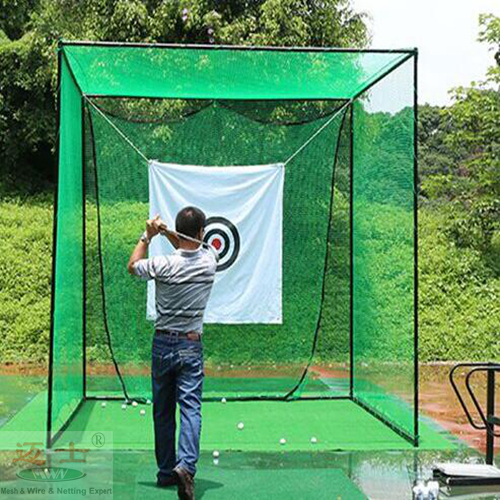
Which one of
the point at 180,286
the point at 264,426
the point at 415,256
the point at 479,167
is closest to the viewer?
the point at 180,286

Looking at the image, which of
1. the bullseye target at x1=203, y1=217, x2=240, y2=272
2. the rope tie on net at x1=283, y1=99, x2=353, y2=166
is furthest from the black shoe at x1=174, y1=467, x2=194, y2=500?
the rope tie on net at x1=283, y1=99, x2=353, y2=166

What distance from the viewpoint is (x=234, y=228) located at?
6.00 m

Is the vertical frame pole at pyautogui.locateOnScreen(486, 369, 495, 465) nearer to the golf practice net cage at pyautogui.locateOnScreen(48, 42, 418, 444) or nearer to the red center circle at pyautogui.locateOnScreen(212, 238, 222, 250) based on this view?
the golf practice net cage at pyautogui.locateOnScreen(48, 42, 418, 444)

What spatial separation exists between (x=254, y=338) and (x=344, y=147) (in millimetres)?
1501

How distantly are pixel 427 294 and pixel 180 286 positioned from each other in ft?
22.4

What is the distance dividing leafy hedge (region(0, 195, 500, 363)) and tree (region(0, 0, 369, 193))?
2277 mm

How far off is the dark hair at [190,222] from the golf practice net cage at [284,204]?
132 centimetres

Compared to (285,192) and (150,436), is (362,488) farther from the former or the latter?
(285,192)

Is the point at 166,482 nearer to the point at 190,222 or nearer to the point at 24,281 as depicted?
the point at 190,222

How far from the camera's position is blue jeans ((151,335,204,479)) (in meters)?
3.70

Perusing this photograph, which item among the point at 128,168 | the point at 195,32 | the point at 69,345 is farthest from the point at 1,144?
the point at 69,345

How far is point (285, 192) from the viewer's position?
20.7ft

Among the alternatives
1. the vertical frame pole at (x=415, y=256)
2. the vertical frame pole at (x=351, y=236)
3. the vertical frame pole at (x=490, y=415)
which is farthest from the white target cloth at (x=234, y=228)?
the vertical frame pole at (x=490, y=415)

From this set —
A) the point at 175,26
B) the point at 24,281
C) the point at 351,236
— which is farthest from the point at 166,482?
the point at 175,26
